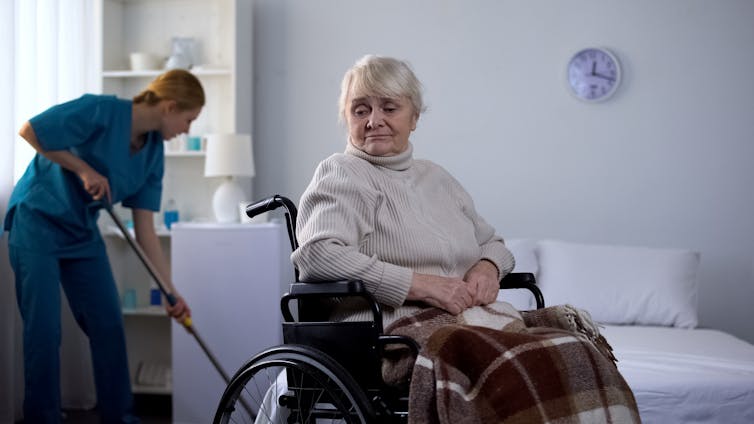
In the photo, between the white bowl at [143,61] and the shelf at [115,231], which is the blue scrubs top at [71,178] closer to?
the shelf at [115,231]

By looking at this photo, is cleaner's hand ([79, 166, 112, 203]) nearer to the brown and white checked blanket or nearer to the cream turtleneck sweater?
the cream turtleneck sweater

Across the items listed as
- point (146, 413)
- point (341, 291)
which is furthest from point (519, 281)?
point (146, 413)

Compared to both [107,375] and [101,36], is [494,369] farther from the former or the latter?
[101,36]

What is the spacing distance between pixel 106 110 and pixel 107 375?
35.8 inches

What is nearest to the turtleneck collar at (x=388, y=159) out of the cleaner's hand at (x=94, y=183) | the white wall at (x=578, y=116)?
the cleaner's hand at (x=94, y=183)

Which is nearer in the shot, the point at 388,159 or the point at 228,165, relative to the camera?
the point at 388,159

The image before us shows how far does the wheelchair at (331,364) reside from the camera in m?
1.54

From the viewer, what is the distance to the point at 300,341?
5.56 feet

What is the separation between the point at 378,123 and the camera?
6.07 feet

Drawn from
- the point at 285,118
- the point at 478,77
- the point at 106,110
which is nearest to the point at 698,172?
the point at 478,77

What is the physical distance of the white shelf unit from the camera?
3.90 meters

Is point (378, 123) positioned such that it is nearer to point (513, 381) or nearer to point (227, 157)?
point (513, 381)

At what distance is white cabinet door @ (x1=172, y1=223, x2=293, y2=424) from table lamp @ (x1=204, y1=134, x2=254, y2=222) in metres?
0.19

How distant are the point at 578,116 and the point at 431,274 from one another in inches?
83.9
